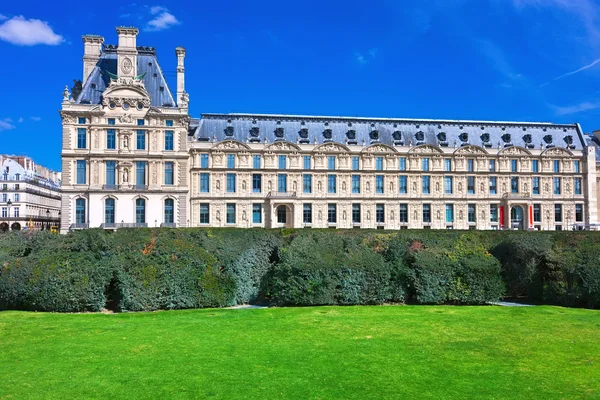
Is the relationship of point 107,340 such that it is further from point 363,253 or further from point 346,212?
point 346,212

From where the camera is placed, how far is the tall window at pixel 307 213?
69500mm

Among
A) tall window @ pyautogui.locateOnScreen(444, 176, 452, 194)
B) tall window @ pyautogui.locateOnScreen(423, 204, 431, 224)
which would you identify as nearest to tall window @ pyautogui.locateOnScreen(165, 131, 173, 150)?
tall window @ pyautogui.locateOnScreen(423, 204, 431, 224)

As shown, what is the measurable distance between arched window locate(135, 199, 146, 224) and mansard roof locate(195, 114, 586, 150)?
38.3 feet

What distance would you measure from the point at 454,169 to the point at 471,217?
7218 millimetres

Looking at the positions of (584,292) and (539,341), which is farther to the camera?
Answer: (584,292)

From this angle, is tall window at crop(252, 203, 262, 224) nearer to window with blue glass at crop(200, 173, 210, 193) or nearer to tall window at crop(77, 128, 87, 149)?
window with blue glass at crop(200, 173, 210, 193)

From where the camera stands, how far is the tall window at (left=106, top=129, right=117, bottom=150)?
62.1 meters

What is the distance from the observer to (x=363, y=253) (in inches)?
872

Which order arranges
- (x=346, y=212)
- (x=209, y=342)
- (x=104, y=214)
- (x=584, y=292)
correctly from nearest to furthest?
(x=209, y=342)
(x=584, y=292)
(x=104, y=214)
(x=346, y=212)

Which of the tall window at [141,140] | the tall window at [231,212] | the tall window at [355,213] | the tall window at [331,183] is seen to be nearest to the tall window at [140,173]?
the tall window at [141,140]

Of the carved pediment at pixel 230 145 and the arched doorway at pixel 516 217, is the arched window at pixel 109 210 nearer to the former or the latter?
the carved pediment at pixel 230 145

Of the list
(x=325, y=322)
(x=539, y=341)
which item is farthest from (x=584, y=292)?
(x=325, y=322)

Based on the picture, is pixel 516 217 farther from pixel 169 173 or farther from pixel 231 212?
pixel 169 173

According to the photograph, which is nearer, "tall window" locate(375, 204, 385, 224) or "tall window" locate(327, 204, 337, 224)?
"tall window" locate(327, 204, 337, 224)
